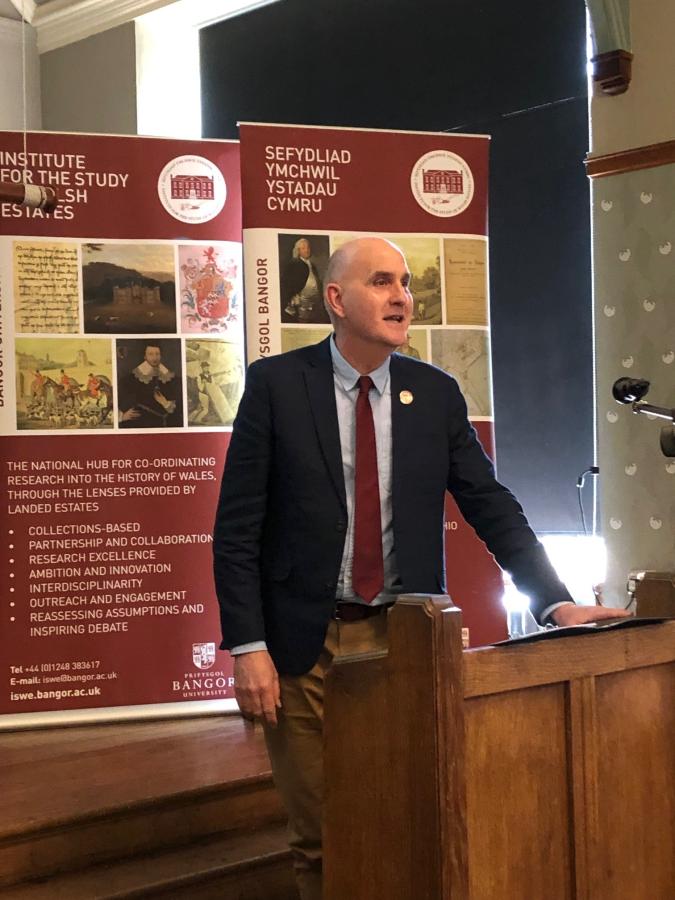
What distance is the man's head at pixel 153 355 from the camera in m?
4.14

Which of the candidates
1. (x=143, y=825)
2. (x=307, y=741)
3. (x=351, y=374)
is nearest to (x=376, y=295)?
(x=351, y=374)

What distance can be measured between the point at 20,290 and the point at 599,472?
2304mm

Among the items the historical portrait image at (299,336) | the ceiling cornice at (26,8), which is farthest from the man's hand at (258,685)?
the ceiling cornice at (26,8)

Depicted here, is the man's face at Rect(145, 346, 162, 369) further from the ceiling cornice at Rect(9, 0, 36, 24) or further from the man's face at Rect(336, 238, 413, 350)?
the ceiling cornice at Rect(9, 0, 36, 24)

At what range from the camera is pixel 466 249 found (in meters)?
4.21

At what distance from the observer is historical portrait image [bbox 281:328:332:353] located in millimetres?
4062

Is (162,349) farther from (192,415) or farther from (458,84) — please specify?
(458,84)

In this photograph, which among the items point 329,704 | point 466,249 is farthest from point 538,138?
point 329,704

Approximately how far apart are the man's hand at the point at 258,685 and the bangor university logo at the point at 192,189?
2384 millimetres

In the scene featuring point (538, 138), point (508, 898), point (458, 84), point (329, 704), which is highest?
point (458, 84)

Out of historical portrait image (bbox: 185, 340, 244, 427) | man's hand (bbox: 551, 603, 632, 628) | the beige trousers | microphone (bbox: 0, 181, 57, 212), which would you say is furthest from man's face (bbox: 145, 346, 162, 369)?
man's hand (bbox: 551, 603, 632, 628)

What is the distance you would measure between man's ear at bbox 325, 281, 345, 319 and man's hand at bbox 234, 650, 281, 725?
0.70 m

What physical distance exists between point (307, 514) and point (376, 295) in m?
0.46

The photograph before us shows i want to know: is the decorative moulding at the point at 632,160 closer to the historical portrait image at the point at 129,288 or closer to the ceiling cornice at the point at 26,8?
the historical portrait image at the point at 129,288
